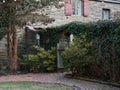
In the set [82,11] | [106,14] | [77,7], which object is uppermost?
[77,7]

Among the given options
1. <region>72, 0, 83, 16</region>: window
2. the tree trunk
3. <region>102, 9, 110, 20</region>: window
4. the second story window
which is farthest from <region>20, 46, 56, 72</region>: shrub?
<region>102, 9, 110, 20</region>: window

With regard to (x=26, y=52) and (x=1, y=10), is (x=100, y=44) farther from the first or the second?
(x=26, y=52)

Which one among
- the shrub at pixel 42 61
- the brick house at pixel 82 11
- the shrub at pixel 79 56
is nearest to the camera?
the shrub at pixel 79 56

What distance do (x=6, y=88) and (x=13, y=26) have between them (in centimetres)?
568

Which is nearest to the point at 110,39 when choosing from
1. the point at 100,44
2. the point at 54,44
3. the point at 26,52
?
the point at 100,44

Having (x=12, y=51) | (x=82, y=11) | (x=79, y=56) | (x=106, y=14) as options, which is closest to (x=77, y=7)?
(x=82, y=11)

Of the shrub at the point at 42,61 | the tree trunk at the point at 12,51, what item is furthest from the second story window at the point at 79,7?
the tree trunk at the point at 12,51

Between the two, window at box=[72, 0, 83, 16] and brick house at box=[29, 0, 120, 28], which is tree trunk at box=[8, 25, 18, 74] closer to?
brick house at box=[29, 0, 120, 28]

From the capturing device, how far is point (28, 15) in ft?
47.1

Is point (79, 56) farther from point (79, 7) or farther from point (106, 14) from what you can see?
point (106, 14)

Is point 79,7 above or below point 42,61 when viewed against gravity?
above

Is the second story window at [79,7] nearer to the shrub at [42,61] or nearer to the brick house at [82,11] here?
the brick house at [82,11]

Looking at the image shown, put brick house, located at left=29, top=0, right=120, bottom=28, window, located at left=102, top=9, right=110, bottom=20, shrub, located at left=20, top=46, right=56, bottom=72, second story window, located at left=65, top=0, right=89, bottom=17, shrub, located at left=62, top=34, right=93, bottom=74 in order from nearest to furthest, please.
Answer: shrub, located at left=62, top=34, right=93, bottom=74 → shrub, located at left=20, top=46, right=56, bottom=72 → brick house, located at left=29, top=0, right=120, bottom=28 → second story window, located at left=65, top=0, right=89, bottom=17 → window, located at left=102, top=9, right=110, bottom=20

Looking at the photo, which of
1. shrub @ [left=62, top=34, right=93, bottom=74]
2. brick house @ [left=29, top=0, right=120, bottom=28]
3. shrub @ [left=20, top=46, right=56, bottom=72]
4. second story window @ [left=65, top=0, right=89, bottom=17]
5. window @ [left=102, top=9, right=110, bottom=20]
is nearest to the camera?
shrub @ [left=62, top=34, right=93, bottom=74]
